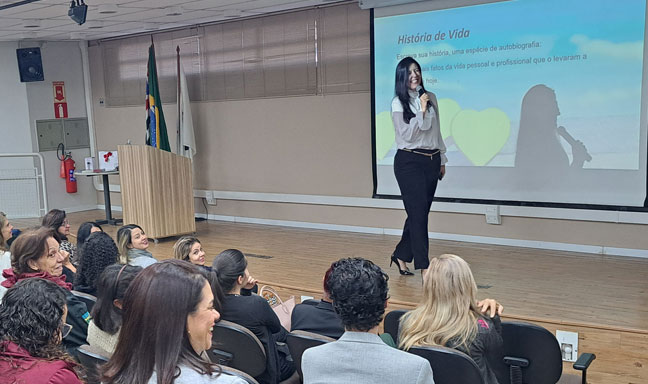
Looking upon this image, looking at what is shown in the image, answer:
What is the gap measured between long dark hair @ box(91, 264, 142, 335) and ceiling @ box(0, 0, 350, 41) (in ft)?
15.0

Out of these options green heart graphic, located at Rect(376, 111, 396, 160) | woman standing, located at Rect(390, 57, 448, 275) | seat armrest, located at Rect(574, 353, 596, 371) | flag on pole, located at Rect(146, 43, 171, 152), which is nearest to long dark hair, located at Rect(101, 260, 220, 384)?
seat armrest, located at Rect(574, 353, 596, 371)

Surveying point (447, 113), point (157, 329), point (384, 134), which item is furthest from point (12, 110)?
point (157, 329)

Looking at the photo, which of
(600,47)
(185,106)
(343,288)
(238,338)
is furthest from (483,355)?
(185,106)

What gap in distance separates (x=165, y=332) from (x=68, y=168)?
29.2 ft

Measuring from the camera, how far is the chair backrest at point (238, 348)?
8.46 ft

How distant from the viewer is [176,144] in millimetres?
8172

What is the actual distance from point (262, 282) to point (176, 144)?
148 inches

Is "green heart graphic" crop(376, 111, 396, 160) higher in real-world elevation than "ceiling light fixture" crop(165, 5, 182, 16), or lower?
lower

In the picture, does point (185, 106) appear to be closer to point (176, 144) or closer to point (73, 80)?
point (176, 144)

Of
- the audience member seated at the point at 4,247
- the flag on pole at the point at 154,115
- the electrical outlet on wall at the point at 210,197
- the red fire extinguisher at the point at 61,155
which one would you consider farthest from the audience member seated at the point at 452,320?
the red fire extinguisher at the point at 61,155

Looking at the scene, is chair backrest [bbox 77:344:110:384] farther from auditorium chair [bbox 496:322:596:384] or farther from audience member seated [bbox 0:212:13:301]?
audience member seated [bbox 0:212:13:301]

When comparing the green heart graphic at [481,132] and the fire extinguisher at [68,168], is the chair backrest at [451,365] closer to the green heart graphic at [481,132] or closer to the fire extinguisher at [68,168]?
the green heart graphic at [481,132]

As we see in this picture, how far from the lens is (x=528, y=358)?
100.0 inches

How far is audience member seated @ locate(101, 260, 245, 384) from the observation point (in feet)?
4.60
